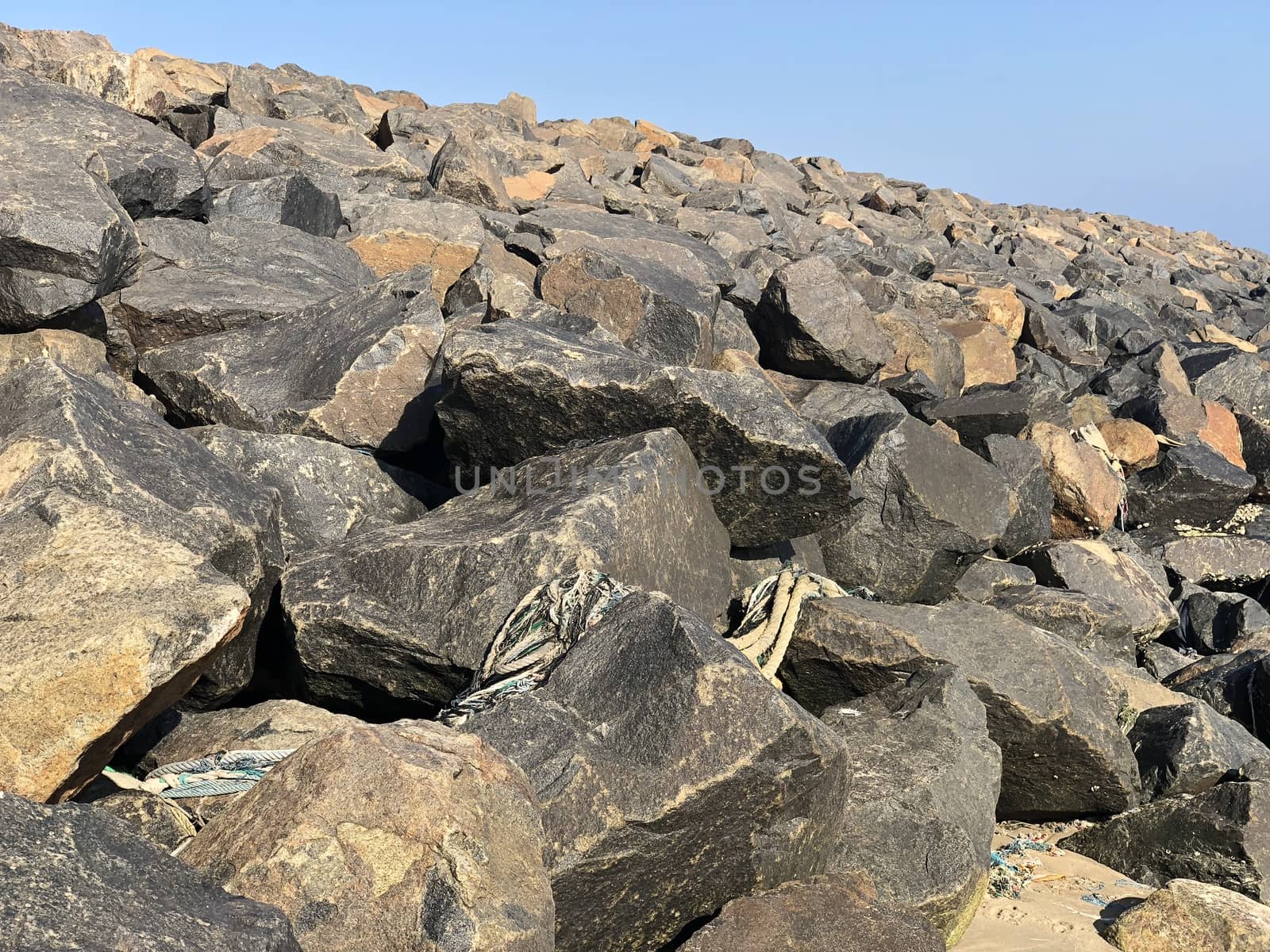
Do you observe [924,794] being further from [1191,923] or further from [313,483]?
[313,483]

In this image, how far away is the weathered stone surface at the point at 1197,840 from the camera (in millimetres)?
4449

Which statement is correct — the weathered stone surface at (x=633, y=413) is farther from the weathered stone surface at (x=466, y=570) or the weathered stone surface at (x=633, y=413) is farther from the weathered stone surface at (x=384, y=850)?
the weathered stone surface at (x=384, y=850)

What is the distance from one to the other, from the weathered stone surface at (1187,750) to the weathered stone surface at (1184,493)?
4896 mm

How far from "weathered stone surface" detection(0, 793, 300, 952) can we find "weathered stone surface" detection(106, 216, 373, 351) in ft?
15.2

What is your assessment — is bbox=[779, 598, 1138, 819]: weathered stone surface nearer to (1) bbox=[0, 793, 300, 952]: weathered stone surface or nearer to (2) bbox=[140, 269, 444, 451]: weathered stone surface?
(2) bbox=[140, 269, 444, 451]: weathered stone surface

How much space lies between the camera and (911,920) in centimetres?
312

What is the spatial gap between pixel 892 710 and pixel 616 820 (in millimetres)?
1783

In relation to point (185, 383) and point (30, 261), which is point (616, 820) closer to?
point (185, 383)

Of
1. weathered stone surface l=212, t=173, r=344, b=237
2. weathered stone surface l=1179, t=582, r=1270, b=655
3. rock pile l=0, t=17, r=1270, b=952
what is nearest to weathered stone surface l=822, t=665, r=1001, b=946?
rock pile l=0, t=17, r=1270, b=952

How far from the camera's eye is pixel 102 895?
2012 mm

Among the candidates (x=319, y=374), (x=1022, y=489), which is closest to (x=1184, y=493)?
(x=1022, y=489)

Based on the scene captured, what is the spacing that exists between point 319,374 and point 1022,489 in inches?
186

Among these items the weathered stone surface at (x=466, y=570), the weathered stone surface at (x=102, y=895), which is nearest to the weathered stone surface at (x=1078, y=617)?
the weathered stone surface at (x=466, y=570)

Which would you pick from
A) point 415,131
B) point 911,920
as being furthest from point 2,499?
point 415,131
